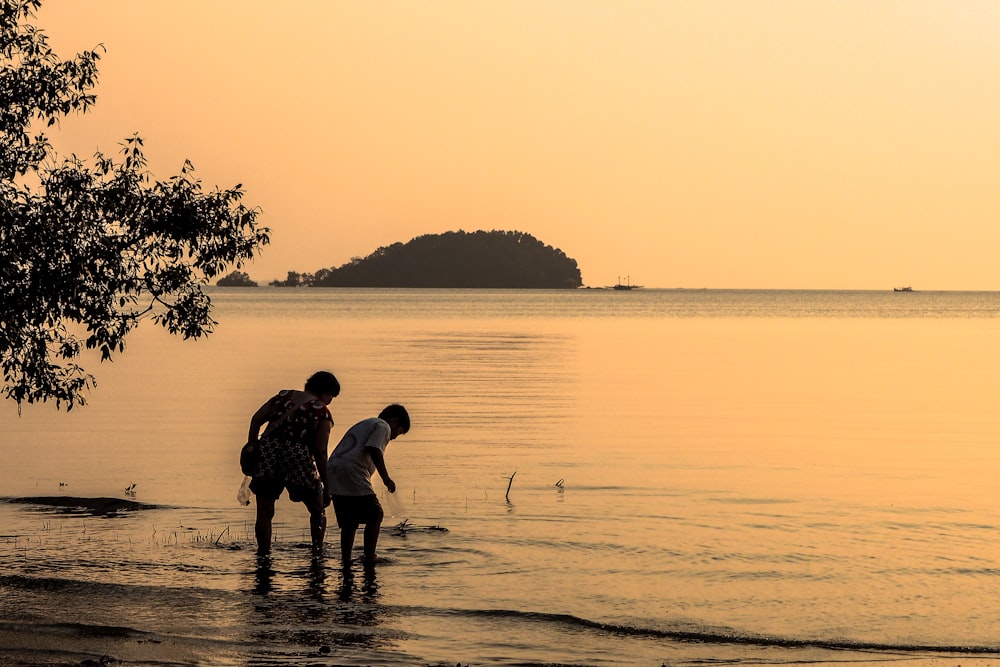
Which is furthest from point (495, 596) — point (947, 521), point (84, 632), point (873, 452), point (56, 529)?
point (873, 452)

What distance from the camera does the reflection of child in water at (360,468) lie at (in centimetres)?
1203

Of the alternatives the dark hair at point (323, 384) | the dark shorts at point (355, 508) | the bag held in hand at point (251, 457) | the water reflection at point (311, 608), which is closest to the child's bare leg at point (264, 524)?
the water reflection at point (311, 608)

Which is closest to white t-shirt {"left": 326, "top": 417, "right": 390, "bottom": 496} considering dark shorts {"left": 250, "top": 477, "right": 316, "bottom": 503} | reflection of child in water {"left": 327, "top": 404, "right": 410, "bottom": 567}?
reflection of child in water {"left": 327, "top": 404, "right": 410, "bottom": 567}

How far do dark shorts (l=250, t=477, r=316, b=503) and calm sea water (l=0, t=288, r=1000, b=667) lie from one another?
788 mm

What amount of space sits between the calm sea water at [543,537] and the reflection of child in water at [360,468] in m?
0.33

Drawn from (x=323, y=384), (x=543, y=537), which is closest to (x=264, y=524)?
(x=323, y=384)

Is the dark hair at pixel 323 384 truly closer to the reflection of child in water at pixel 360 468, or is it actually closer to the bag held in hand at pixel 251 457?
the reflection of child in water at pixel 360 468

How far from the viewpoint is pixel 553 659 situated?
10.1 metres

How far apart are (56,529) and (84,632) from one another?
19.6 ft

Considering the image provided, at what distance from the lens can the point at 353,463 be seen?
12281 mm

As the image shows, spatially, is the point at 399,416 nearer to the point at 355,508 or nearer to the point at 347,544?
the point at 355,508

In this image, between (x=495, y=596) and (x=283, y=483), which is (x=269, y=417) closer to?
(x=283, y=483)

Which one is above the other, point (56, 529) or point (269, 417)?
point (269, 417)

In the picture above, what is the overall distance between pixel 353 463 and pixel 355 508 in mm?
553
